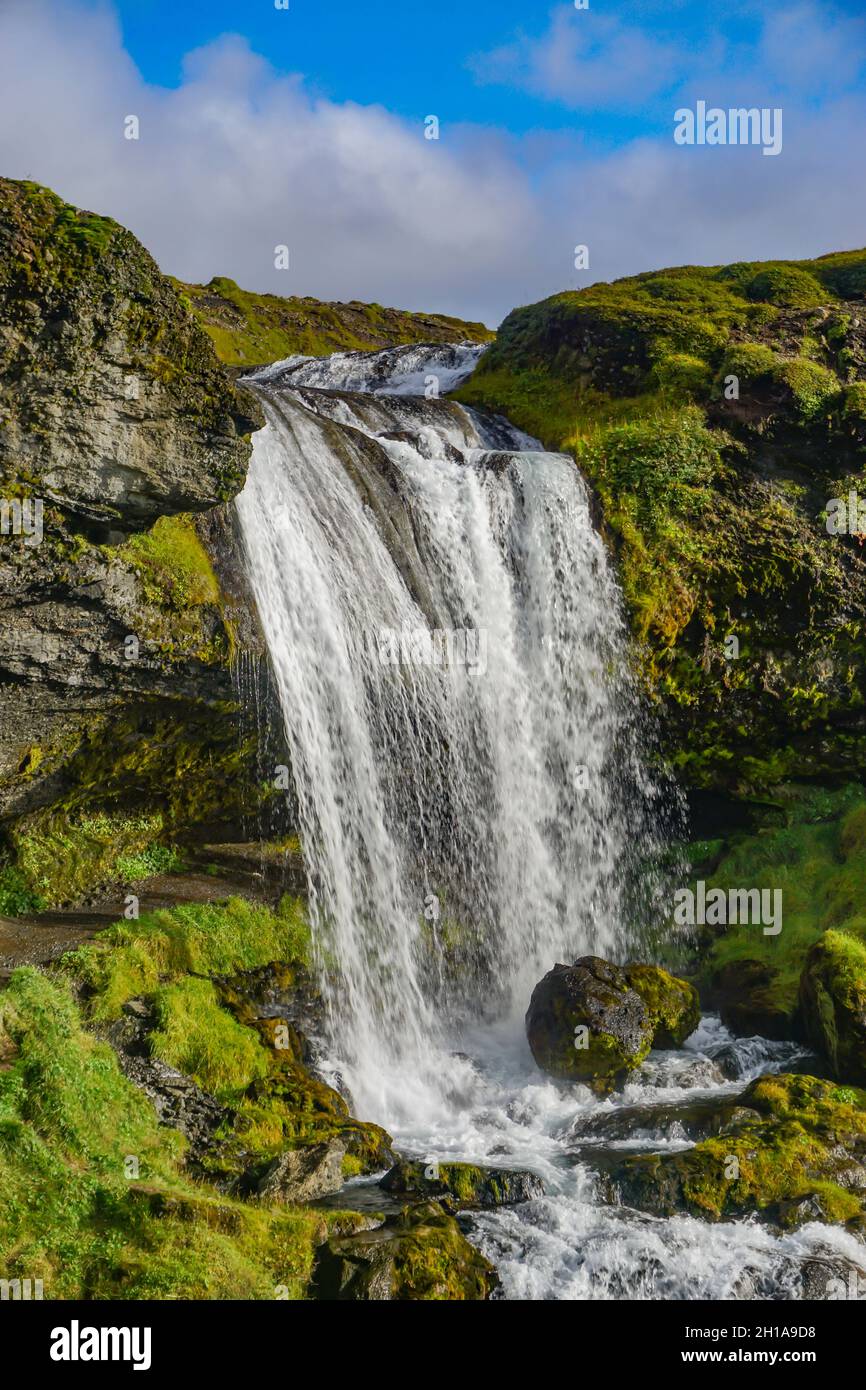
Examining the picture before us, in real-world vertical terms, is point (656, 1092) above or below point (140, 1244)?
below

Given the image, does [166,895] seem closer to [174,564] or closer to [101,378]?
[174,564]

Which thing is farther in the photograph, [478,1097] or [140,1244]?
[478,1097]

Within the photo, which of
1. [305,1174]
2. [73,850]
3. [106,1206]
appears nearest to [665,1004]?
[305,1174]

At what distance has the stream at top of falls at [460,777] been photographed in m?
14.5

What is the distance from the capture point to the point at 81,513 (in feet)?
45.3

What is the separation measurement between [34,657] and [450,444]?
34.8ft

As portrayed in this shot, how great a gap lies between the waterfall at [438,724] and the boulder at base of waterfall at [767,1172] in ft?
13.0

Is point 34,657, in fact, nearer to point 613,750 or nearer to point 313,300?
point 613,750

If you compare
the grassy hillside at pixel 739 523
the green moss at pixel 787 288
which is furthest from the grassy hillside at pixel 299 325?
the grassy hillside at pixel 739 523

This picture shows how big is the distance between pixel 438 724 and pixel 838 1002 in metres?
7.37

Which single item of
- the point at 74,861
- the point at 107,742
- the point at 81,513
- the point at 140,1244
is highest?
the point at 81,513
